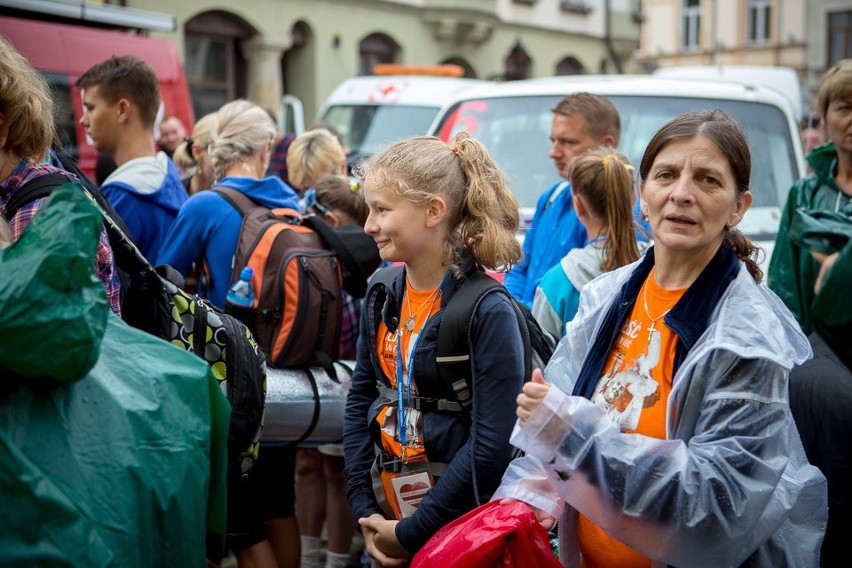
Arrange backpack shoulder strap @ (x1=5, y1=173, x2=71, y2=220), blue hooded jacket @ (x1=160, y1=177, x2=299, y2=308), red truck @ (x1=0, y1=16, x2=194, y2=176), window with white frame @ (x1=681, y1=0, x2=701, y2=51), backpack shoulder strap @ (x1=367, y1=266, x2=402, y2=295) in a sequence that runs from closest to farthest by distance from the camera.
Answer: backpack shoulder strap @ (x1=5, y1=173, x2=71, y2=220) → backpack shoulder strap @ (x1=367, y1=266, x2=402, y2=295) → blue hooded jacket @ (x1=160, y1=177, x2=299, y2=308) → red truck @ (x1=0, y1=16, x2=194, y2=176) → window with white frame @ (x1=681, y1=0, x2=701, y2=51)

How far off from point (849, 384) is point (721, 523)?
1.52m

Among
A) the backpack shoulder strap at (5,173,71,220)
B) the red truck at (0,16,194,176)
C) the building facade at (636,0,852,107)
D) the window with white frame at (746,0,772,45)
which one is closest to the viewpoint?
the backpack shoulder strap at (5,173,71,220)

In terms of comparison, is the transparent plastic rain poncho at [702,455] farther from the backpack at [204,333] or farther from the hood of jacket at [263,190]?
the hood of jacket at [263,190]

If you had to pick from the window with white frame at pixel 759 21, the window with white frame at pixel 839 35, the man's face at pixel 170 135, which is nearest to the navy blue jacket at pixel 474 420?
the man's face at pixel 170 135

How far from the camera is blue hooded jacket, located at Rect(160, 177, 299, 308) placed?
4035 millimetres

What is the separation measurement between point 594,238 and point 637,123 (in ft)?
7.46

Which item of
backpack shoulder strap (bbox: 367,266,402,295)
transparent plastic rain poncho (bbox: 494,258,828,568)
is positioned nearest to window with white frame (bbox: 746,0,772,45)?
backpack shoulder strap (bbox: 367,266,402,295)

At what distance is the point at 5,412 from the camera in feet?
5.89

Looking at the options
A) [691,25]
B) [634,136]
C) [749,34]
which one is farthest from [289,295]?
[691,25]

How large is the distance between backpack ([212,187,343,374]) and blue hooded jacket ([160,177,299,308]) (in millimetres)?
83

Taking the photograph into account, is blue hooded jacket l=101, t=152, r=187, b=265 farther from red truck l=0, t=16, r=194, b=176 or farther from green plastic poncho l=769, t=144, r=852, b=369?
red truck l=0, t=16, r=194, b=176

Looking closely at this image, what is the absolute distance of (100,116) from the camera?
4.43 m

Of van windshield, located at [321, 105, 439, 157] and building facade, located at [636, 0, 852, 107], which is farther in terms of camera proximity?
building facade, located at [636, 0, 852, 107]

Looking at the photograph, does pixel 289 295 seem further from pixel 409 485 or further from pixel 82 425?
pixel 82 425
